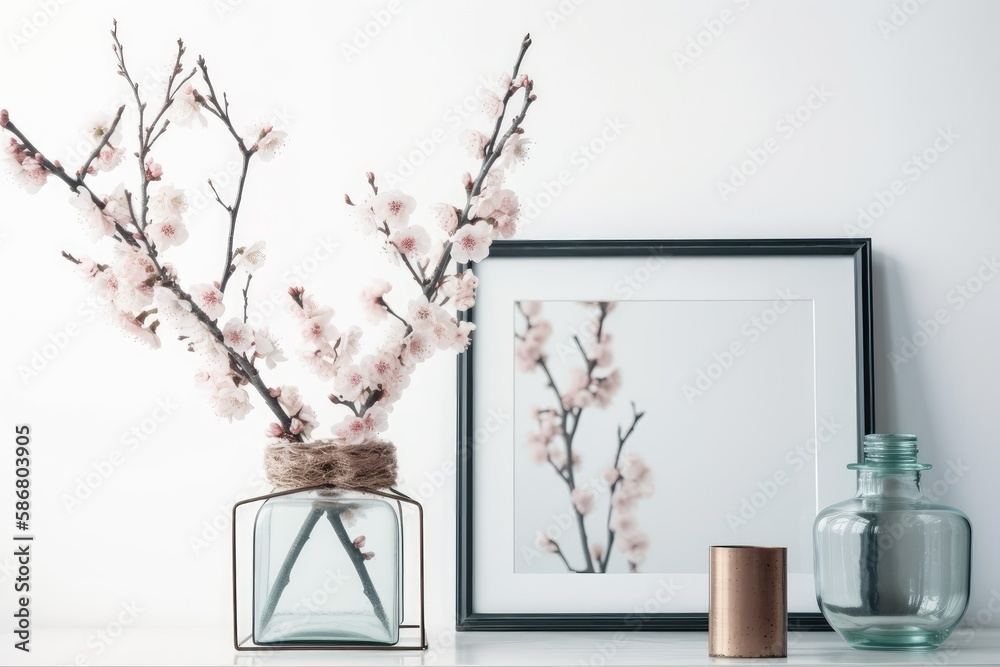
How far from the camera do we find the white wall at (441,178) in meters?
1.24

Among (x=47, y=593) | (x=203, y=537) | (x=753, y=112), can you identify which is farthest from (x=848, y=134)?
(x=47, y=593)

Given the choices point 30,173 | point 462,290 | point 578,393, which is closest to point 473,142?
point 462,290

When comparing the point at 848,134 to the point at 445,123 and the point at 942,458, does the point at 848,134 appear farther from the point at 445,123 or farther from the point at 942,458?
the point at 445,123

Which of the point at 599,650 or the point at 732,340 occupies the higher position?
the point at 732,340

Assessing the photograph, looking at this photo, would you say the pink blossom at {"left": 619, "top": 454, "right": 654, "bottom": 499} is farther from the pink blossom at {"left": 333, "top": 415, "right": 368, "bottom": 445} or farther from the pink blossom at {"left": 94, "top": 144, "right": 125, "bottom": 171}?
the pink blossom at {"left": 94, "top": 144, "right": 125, "bottom": 171}

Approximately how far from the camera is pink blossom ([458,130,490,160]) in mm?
1046

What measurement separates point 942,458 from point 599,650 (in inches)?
22.2

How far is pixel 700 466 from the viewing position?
1.21 m

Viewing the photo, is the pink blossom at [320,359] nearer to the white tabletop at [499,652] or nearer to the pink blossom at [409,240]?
the pink blossom at [409,240]

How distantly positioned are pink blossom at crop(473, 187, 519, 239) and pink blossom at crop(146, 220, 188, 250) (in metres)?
0.34

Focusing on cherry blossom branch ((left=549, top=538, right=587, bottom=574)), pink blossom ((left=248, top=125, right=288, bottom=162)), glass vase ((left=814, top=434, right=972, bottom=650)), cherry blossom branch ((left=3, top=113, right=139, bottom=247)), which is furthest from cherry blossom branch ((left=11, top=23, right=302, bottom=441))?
glass vase ((left=814, top=434, right=972, bottom=650))

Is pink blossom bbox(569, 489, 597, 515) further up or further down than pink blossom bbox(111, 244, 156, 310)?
further down

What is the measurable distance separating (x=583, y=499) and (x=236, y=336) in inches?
20.3

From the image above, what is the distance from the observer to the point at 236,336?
3.26 feet
